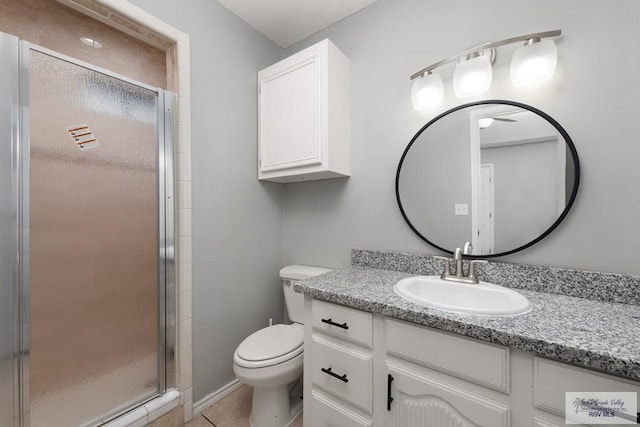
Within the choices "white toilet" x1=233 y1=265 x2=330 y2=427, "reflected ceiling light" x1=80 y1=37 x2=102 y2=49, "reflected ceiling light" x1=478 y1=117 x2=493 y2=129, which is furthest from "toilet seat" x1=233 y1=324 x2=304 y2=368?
"reflected ceiling light" x1=80 y1=37 x2=102 y2=49

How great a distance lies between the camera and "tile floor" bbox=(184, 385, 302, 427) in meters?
1.42

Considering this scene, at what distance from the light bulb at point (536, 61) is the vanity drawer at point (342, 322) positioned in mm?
1228

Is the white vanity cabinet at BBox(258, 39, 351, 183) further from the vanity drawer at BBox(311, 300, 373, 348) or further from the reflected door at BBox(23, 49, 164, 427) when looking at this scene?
the vanity drawer at BBox(311, 300, 373, 348)

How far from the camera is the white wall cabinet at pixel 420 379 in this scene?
709 mm

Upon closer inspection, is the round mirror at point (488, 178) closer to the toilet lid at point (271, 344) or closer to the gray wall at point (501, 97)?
the gray wall at point (501, 97)

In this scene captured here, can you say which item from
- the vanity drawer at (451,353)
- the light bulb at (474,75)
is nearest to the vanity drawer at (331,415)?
the vanity drawer at (451,353)

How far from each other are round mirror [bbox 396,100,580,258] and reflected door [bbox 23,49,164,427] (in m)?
1.43

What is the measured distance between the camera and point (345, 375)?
3.48ft

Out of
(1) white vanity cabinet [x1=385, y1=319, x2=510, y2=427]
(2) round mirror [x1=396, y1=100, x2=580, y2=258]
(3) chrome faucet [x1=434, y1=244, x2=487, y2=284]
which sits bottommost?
(1) white vanity cabinet [x1=385, y1=319, x2=510, y2=427]

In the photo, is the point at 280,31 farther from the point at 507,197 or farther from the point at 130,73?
the point at 507,197

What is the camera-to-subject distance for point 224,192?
64.7 inches

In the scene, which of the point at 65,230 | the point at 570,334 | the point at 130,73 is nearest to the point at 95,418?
the point at 65,230

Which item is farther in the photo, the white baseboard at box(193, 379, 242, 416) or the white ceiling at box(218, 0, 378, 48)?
the white ceiling at box(218, 0, 378, 48)

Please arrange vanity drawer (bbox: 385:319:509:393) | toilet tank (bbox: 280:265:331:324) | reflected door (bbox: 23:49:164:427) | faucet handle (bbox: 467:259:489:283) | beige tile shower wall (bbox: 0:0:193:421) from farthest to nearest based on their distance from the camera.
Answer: toilet tank (bbox: 280:265:331:324) → beige tile shower wall (bbox: 0:0:193:421) → faucet handle (bbox: 467:259:489:283) → reflected door (bbox: 23:49:164:427) → vanity drawer (bbox: 385:319:509:393)
